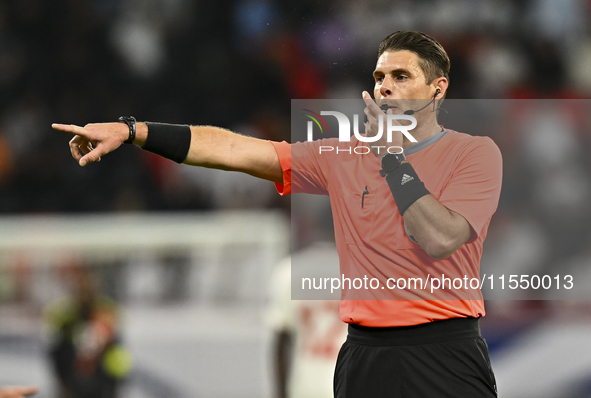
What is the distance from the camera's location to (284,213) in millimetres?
7133

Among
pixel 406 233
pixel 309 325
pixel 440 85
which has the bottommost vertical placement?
pixel 309 325

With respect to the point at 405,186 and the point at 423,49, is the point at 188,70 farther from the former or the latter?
the point at 405,186

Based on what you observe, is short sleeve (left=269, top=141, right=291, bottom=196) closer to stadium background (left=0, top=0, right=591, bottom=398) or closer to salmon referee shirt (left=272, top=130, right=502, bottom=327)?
salmon referee shirt (left=272, top=130, right=502, bottom=327)

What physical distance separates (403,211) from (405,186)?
0.08 metres

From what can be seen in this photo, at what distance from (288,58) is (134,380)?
3903 mm

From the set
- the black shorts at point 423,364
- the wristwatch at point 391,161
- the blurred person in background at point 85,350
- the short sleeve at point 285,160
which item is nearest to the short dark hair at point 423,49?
the wristwatch at point 391,161

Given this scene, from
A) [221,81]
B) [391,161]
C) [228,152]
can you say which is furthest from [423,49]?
[221,81]

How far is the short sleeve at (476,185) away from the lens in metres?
2.53

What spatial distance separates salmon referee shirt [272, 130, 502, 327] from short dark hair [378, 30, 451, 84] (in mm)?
239

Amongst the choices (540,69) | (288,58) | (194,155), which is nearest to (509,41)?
(540,69)

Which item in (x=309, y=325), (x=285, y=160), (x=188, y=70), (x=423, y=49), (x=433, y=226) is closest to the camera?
(x=433, y=226)

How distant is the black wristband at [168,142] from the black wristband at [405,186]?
778 mm

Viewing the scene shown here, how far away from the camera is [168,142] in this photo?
9.02 ft

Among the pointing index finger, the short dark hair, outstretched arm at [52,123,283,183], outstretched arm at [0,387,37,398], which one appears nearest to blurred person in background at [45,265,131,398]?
outstretched arm at [0,387,37,398]
